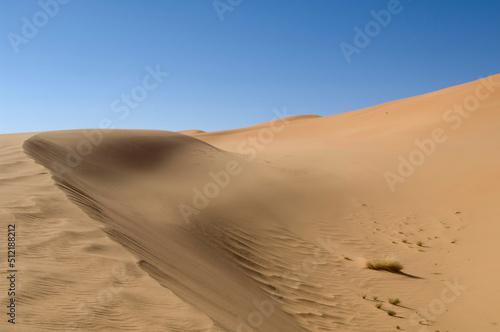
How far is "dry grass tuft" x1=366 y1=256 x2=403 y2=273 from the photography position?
8312mm

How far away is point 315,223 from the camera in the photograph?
36.8ft

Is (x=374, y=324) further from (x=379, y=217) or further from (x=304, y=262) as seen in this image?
(x=379, y=217)

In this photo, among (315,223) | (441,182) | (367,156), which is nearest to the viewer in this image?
(315,223)

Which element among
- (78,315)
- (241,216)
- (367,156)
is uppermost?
(367,156)

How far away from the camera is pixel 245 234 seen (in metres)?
9.18

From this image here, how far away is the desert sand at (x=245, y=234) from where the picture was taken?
3.25 metres

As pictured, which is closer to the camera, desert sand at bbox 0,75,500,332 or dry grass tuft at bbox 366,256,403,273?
desert sand at bbox 0,75,500,332

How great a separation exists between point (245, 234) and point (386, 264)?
3190 millimetres

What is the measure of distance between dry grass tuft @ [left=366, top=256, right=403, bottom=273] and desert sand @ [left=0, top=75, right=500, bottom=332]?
0.16m

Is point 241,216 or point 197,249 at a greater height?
point 241,216

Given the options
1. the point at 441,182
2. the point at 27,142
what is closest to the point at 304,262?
the point at 27,142

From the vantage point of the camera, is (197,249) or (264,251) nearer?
(197,249)

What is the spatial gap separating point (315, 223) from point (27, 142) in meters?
7.80

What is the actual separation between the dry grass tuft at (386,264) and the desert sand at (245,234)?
16 centimetres
